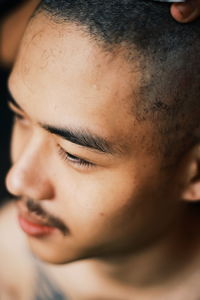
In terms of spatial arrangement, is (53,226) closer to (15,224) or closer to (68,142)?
(68,142)

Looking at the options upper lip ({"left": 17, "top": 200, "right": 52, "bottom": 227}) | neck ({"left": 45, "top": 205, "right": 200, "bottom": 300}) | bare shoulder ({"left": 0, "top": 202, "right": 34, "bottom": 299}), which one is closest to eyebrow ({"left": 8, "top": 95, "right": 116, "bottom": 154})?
upper lip ({"left": 17, "top": 200, "right": 52, "bottom": 227})

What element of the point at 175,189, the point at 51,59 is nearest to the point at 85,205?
the point at 175,189

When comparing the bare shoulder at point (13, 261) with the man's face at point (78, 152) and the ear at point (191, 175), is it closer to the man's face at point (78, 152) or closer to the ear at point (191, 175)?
the man's face at point (78, 152)

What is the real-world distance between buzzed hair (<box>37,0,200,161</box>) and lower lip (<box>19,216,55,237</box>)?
0.37 m

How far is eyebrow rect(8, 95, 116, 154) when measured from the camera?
3.22 feet

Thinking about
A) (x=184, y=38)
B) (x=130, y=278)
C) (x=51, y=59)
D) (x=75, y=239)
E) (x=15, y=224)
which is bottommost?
(x=15, y=224)

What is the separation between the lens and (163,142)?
3.35 ft

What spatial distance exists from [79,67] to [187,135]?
27 centimetres

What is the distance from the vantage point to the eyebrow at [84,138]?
98cm

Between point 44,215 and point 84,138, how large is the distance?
9.6 inches

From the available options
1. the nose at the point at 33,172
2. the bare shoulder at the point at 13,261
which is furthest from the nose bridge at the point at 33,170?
the bare shoulder at the point at 13,261

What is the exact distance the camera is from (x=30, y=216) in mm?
1163

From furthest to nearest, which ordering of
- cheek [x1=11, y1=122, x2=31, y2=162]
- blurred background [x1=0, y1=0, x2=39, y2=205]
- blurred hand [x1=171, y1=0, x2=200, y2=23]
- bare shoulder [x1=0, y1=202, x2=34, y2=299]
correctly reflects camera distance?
bare shoulder [x1=0, y1=202, x2=34, y2=299], blurred background [x1=0, y1=0, x2=39, y2=205], cheek [x1=11, y1=122, x2=31, y2=162], blurred hand [x1=171, y1=0, x2=200, y2=23]

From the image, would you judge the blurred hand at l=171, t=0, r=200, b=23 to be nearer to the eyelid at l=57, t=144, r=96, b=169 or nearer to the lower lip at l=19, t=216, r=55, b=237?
the eyelid at l=57, t=144, r=96, b=169
